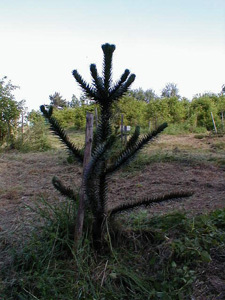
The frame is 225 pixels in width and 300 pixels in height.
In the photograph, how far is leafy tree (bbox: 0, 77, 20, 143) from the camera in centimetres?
1195

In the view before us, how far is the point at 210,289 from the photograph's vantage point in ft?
6.77

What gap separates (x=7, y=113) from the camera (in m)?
12.0

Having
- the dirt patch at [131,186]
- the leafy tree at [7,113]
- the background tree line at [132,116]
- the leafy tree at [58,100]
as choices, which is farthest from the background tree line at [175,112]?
the leafy tree at [58,100]

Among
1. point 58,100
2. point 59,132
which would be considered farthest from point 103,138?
point 58,100

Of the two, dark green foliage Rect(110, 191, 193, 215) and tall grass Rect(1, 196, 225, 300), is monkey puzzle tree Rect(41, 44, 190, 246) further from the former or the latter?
tall grass Rect(1, 196, 225, 300)

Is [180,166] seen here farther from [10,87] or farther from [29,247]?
[10,87]

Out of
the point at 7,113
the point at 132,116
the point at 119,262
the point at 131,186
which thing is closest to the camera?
the point at 119,262

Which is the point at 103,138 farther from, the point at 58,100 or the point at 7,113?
the point at 58,100

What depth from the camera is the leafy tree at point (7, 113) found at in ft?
39.2

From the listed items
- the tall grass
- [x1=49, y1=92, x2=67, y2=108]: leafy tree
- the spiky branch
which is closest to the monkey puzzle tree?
the spiky branch

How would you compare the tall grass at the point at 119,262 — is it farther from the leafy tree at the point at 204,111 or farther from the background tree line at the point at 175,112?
the leafy tree at the point at 204,111

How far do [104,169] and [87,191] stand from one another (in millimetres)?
229

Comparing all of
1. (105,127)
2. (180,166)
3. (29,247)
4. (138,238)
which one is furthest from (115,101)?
(180,166)

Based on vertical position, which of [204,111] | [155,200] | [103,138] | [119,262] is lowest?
[119,262]
